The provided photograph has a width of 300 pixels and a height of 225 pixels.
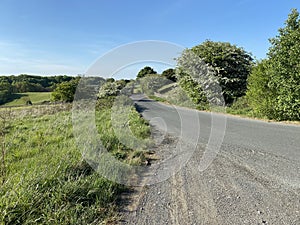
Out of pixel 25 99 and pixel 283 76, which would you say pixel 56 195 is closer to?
pixel 25 99

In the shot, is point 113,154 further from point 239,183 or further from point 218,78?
point 218,78

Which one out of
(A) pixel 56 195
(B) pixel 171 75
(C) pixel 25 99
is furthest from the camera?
(B) pixel 171 75

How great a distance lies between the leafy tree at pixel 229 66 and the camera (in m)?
15.3

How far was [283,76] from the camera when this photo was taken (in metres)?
8.32

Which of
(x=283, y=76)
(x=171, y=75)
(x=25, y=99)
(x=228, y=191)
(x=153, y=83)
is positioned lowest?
(x=228, y=191)

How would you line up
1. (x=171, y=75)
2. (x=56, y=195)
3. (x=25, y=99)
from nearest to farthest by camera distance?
1. (x=56, y=195)
2. (x=25, y=99)
3. (x=171, y=75)

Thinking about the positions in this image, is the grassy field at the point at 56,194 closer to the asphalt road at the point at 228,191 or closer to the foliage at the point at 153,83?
the asphalt road at the point at 228,191

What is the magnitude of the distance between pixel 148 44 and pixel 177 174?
12.4 feet

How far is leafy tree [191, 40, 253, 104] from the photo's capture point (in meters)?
15.3

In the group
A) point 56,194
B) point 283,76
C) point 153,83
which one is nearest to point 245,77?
point 283,76

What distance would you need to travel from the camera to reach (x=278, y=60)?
27.8 feet

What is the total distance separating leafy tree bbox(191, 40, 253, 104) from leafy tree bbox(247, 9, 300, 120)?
5.75 meters

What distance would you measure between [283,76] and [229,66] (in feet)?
24.5

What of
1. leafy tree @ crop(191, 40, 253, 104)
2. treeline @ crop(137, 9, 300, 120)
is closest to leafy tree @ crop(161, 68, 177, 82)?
treeline @ crop(137, 9, 300, 120)
